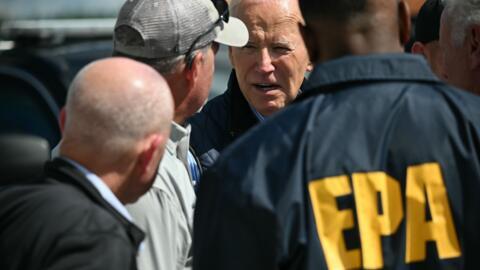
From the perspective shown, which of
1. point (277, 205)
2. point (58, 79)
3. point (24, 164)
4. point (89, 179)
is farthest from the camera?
point (58, 79)

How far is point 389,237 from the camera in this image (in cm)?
264

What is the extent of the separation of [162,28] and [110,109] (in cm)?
90

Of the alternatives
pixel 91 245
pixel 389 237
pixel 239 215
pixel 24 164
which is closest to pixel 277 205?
pixel 239 215

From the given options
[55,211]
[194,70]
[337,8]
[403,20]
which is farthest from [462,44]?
[55,211]

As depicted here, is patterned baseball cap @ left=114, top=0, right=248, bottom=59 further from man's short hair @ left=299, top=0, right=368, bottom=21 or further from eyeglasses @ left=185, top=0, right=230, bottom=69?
man's short hair @ left=299, top=0, right=368, bottom=21

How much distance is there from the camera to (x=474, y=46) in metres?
4.18

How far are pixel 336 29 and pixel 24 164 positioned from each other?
3.89 metres

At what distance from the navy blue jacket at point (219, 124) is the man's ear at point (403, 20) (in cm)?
180

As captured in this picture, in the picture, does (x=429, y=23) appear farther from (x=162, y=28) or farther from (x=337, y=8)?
(x=337, y=8)

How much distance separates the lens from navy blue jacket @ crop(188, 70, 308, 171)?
4629mm

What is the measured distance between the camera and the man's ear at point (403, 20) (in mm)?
2838

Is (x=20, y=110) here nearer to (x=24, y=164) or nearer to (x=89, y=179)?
(x=24, y=164)

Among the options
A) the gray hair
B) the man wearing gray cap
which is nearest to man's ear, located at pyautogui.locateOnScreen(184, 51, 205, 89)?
the man wearing gray cap

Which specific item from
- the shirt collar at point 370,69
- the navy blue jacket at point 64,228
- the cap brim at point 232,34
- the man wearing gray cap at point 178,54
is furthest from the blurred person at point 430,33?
the navy blue jacket at point 64,228
